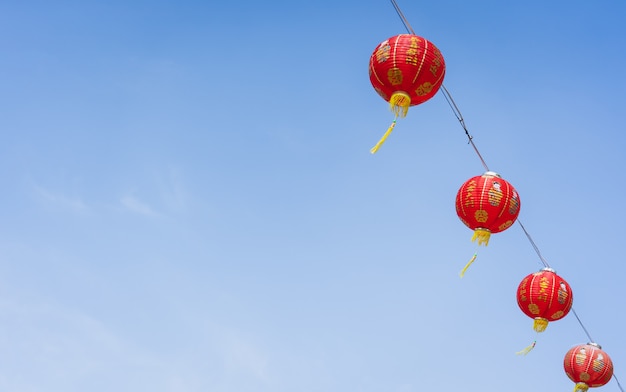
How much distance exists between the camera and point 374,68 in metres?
7.68

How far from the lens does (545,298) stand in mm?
10797

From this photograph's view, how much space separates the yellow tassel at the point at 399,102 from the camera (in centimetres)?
767

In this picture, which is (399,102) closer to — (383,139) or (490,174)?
(383,139)

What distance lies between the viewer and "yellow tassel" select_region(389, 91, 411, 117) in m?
7.67

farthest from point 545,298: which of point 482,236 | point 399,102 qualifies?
point 399,102

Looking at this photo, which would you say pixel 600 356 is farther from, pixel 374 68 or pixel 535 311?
pixel 374 68

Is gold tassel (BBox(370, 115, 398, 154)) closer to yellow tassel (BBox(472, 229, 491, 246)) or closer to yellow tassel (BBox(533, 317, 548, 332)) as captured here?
yellow tassel (BBox(472, 229, 491, 246))

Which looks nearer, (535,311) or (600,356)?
(535,311)

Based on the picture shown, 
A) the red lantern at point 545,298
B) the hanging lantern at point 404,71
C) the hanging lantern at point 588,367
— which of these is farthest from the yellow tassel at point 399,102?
the hanging lantern at point 588,367

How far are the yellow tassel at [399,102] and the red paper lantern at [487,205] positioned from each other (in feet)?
6.85

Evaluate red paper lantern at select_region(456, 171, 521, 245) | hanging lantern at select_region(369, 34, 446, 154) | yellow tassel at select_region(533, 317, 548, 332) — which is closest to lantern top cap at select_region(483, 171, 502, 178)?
red paper lantern at select_region(456, 171, 521, 245)

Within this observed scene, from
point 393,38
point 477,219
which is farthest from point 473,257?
point 393,38

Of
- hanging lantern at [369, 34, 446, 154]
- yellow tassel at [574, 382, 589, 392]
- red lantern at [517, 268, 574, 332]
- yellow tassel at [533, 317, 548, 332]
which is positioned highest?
hanging lantern at [369, 34, 446, 154]

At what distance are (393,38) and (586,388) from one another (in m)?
7.97
